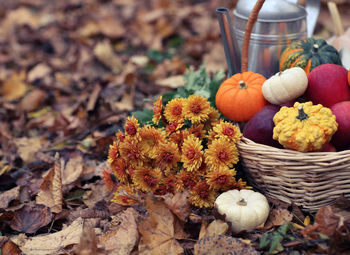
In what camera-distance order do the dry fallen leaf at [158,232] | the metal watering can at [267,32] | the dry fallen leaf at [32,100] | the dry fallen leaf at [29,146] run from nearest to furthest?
the dry fallen leaf at [158,232], the metal watering can at [267,32], the dry fallen leaf at [29,146], the dry fallen leaf at [32,100]

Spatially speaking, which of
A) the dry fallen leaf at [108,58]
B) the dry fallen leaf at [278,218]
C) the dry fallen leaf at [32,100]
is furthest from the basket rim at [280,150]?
the dry fallen leaf at [108,58]

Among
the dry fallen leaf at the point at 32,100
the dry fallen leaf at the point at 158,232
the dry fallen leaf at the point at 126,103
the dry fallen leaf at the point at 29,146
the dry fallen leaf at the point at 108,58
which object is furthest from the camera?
the dry fallen leaf at the point at 108,58

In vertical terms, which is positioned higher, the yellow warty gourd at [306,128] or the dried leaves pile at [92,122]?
the yellow warty gourd at [306,128]

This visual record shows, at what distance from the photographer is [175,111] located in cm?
143

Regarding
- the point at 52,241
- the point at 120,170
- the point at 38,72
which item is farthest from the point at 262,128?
the point at 38,72

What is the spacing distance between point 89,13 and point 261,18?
8.91ft

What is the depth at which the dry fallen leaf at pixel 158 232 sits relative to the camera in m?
1.19

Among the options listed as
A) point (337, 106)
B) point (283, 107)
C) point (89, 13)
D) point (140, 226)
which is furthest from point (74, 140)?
point (89, 13)

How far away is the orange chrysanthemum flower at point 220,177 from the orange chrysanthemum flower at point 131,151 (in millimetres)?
269

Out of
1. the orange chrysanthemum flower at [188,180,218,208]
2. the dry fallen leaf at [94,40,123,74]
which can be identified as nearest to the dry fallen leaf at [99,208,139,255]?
the orange chrysanthemum flower at [188,180,218,208]

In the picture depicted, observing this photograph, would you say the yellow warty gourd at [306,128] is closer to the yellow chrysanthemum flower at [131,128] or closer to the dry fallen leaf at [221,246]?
the dry fallen leaf at [221,246]

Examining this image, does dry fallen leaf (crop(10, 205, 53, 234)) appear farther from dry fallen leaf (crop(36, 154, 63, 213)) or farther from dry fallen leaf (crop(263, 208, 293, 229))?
dry fallen leaf (crop(263, 208, 293, 229))

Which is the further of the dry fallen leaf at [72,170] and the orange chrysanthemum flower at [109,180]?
the dry fallen leaf at [72,170]

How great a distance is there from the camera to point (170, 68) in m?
2.99
